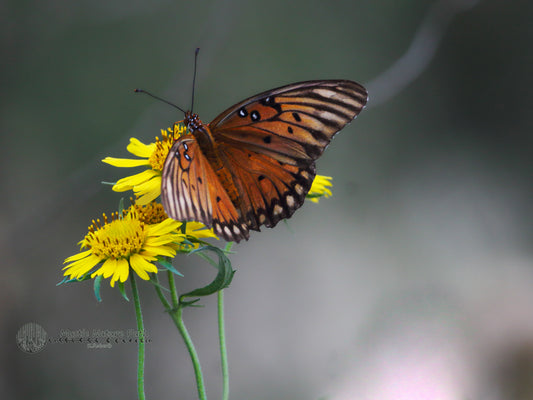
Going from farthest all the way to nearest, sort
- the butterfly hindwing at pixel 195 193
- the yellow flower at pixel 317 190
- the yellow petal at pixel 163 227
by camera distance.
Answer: the yellow flower at pixel 317 190 < the yellow petal at pixel 163 227 < the butterfly hindwing at pixel 195 193

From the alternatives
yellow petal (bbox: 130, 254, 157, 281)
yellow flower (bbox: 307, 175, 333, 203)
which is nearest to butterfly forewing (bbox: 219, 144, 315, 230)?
yellow flower (bbox: 307, 175, 333, 203)

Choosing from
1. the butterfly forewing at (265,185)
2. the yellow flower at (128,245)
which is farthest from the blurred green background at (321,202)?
the yellow flower at (128,245)

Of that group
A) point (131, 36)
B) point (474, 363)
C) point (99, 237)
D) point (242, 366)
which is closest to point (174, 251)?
point (99, 237)

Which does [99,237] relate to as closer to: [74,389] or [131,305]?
[131,305]

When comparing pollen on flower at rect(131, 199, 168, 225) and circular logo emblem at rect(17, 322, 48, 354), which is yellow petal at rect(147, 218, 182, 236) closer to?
pollen on flower at rect(131, 199, 168, 225)

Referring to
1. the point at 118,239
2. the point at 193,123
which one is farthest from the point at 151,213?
the point at 193,123

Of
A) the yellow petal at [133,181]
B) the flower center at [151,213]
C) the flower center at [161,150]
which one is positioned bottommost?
the flower center at [151,213]
